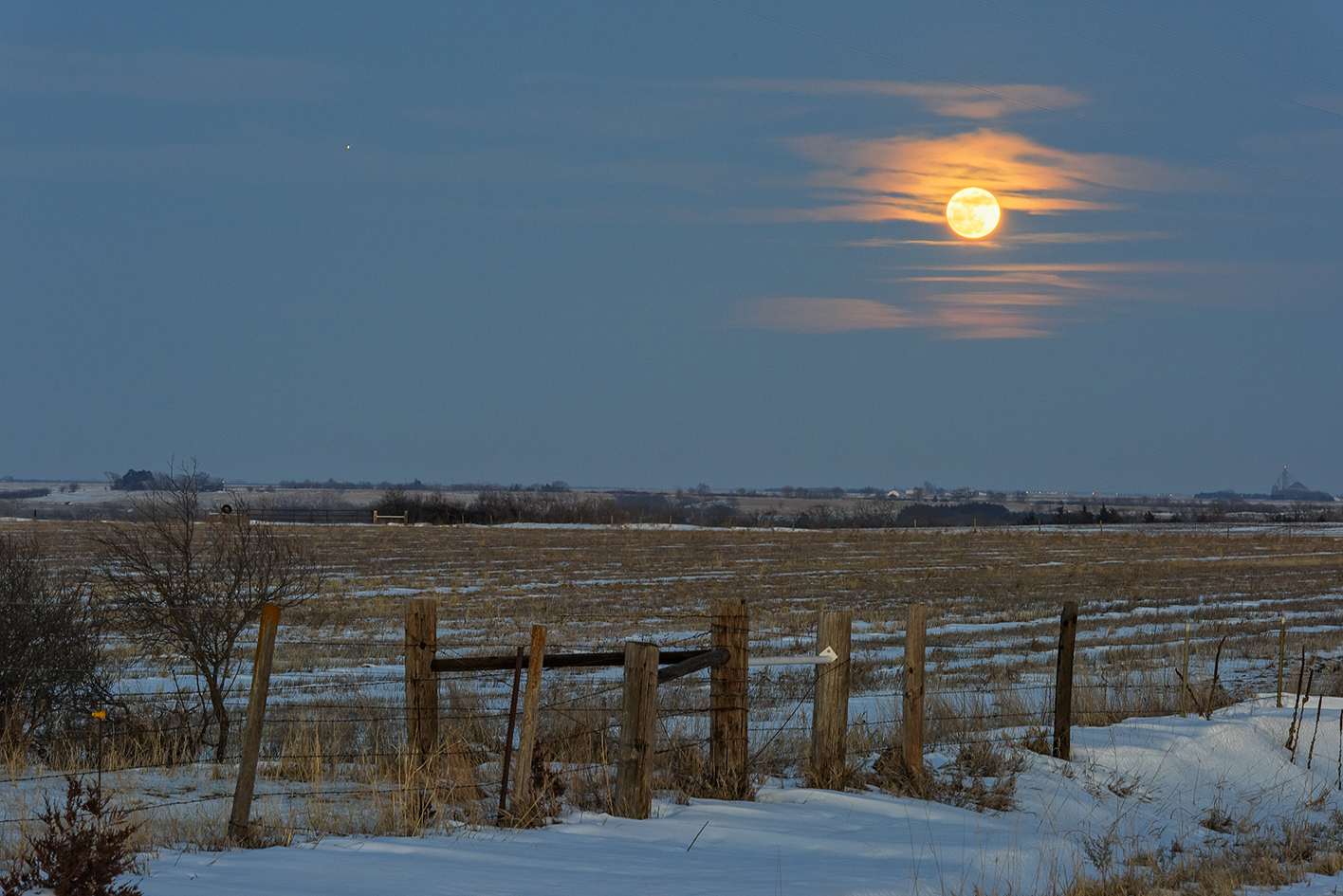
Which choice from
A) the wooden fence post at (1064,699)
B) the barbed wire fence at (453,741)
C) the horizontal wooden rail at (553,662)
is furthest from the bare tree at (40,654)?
the wooden fence post at (1064,699)

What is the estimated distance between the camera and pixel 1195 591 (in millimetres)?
32125

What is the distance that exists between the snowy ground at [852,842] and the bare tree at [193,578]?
16.8 feet

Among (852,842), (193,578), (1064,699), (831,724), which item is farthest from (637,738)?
(193,578)

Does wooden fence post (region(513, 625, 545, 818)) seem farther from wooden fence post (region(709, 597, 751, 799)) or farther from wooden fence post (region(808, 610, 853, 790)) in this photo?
wooden fence post (region(808, 610, 853, 790))

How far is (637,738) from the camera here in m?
7.54

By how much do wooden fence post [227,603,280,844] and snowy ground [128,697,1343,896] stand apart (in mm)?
273

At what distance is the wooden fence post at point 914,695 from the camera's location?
29.7 feet

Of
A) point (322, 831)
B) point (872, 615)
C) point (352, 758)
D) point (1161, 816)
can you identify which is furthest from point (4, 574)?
point (872, 615)

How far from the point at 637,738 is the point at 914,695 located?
2732 mm

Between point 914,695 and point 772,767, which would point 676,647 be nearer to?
point 772,767

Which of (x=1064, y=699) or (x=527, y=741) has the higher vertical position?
(x=527, y=741)

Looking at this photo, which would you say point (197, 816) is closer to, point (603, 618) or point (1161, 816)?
point (1161, 816)

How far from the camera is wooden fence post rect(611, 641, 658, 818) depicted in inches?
296

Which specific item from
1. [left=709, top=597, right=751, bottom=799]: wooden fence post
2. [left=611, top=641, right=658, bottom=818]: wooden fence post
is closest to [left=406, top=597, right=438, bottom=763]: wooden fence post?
[left=611, top=641, right=658, bottom=818]: wooden fence post
